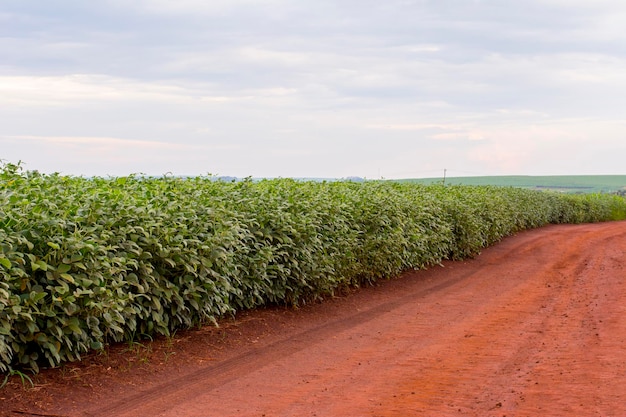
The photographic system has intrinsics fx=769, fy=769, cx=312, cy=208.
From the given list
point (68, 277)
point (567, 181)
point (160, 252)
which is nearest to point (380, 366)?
point (160, 252)

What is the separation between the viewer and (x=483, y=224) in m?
20.5

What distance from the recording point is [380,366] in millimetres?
7809

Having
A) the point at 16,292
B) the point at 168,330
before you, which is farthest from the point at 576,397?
the point at 16,292

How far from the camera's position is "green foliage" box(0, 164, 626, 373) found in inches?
263

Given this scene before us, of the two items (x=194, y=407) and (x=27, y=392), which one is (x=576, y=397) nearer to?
(x=194, y=407)

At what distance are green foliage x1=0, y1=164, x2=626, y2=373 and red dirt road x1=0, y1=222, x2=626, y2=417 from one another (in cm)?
33

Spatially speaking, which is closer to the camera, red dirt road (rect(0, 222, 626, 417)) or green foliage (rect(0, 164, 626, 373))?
red dirt road (rect(0, 222, 626, 417))

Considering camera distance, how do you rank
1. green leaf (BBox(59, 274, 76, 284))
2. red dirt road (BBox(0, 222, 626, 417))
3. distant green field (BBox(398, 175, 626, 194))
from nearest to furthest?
red dirt road (BBox(0, 222, 626, 417)) → green leaf (BBox(59, 274, 76, 284)) → distant green field (BBox(398, 175, 626, 194))

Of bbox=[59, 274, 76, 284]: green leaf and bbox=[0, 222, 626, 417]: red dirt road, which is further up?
bbox=[59, 274, 76, 284]: green leaf

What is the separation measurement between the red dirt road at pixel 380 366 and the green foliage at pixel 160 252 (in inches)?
13.0

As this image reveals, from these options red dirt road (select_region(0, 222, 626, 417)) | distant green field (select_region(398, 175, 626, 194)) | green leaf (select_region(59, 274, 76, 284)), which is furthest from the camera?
distant green field (select_region(398, 175, 626, 194))

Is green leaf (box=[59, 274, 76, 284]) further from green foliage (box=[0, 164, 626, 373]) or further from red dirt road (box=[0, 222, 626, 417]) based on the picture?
red dirt road (box=[0, 222, 626, 417])

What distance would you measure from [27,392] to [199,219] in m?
2.97

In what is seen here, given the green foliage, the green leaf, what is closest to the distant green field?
the green foliage
